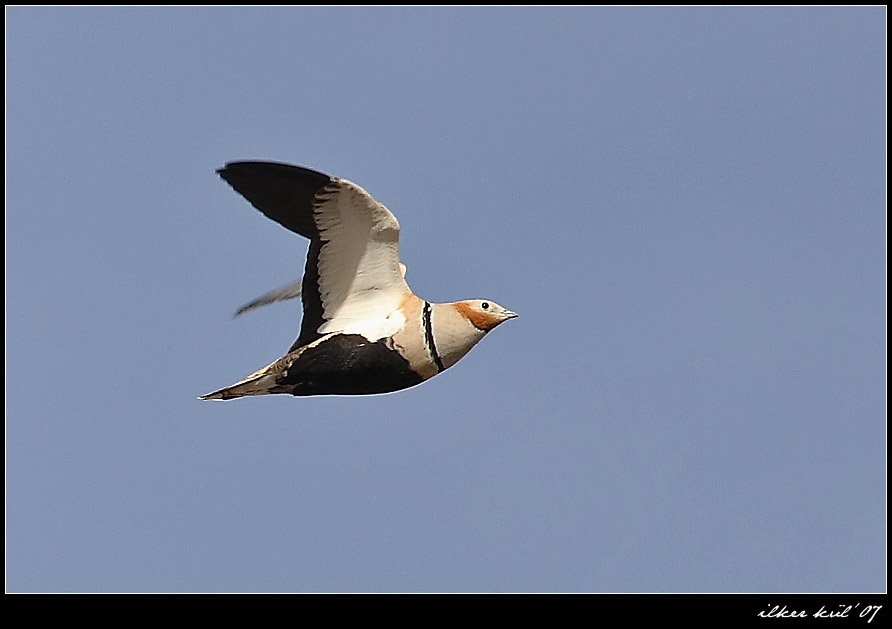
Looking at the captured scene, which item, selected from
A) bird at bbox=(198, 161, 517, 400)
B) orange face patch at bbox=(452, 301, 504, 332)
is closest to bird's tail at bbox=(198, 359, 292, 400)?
bird at bbox=(198, 161, 517, 400)

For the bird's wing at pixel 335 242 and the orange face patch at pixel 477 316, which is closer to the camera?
the bird's wing at pixel 335 242

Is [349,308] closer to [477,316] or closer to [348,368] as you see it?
[348,368]

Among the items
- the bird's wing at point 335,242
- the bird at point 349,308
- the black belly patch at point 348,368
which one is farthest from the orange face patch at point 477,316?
the black belly patch at point 348,368

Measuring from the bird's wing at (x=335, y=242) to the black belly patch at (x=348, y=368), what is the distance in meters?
0.25

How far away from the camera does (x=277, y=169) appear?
22000mm

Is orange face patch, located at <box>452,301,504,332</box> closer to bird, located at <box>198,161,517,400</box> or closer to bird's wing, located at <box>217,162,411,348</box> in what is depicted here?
bird, located at <box>198,161,517,400</box>

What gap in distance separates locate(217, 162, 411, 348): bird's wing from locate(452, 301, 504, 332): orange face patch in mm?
649

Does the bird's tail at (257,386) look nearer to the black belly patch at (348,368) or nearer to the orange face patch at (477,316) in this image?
the black belly patch at (348,368)

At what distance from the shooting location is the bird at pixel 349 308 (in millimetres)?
22141

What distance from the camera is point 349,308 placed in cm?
2288

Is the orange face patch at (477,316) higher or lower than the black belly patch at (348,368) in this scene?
higher

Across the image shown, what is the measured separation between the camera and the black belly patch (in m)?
22.2
